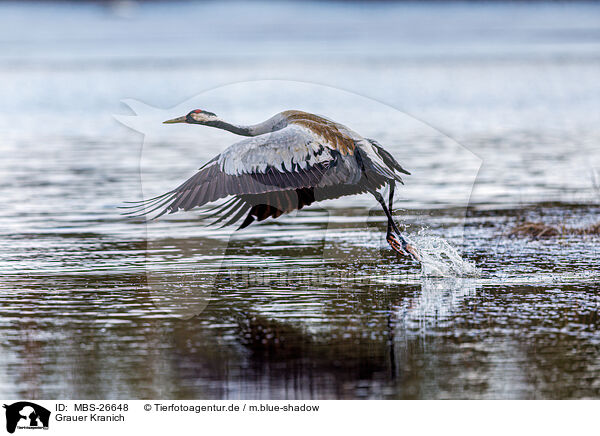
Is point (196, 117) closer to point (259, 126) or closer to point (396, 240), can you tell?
point (259, 126)

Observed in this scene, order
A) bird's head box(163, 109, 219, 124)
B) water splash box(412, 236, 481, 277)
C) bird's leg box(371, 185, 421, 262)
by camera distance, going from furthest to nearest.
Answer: bird's leg box(371, 185, 421, 262) → water splash box(412, 236, 481, 277) → bird's head box(163, 109, 219, 124)

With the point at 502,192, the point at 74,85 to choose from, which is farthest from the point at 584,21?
the point at 502,192

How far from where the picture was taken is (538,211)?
1630 cm

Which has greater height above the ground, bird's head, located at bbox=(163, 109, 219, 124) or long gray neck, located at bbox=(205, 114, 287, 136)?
bird's head, located at bbox=(163, 109, 219, 124)

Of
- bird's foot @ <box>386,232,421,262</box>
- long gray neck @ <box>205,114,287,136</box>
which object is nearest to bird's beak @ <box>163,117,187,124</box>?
long gray neck @ <box>205,114,287,136</box>

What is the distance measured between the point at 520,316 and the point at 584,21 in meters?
82.7

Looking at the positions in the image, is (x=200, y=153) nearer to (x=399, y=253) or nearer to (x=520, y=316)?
(x=399, y=253)

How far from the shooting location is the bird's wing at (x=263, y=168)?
11.1 meters
